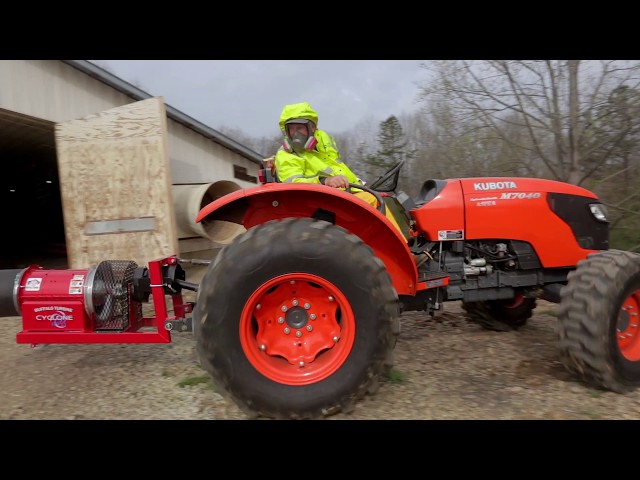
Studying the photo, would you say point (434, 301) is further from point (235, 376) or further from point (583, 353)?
point (235, 376)


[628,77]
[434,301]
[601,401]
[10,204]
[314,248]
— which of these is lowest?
[601,401]

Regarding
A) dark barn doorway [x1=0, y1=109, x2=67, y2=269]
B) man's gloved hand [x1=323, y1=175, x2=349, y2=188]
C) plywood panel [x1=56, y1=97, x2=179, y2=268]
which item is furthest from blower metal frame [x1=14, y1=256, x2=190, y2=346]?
dark barn doorway [x1=0, y1=109, x2=67, y2=269]

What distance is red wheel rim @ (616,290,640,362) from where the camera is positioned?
2602 mm

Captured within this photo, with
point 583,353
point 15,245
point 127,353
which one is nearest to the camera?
point 583,353

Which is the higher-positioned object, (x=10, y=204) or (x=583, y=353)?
(x=10, y=204)

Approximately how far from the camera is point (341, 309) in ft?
7.51

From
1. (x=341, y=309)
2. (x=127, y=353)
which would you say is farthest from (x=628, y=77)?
(x=127, y=353)

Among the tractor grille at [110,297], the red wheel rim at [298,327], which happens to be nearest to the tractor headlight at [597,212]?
the red wheel rim at [298,327]

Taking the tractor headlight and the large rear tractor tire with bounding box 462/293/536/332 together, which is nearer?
the tractor headlight

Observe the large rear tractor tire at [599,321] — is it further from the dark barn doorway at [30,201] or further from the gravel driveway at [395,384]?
the dark barn doorway at [30,201]

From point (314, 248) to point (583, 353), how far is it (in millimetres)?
1650

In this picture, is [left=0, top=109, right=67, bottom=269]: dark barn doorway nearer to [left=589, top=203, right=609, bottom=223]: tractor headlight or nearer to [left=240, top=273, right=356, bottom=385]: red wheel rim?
[left=240, top=273, right=356, bottom=385]: red wheel rim

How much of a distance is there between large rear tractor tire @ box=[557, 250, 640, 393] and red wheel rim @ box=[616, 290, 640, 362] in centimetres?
2

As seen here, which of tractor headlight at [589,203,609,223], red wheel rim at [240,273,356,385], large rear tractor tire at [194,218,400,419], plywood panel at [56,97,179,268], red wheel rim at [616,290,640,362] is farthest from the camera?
plywood panel at [56,97,179,268]
